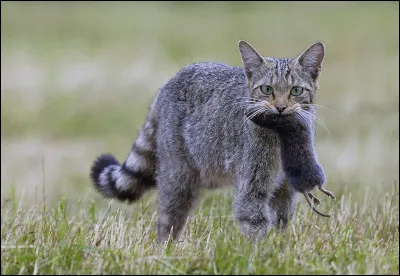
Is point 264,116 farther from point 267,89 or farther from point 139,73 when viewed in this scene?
point 139,73

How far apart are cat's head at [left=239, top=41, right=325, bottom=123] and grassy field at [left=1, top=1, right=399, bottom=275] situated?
78 centimetres

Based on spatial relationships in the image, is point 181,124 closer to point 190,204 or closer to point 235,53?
point 190,204

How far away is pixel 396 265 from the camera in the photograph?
543 centimetres

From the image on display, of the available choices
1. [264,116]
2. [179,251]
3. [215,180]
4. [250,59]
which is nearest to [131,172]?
[215,180]

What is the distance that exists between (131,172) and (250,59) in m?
1.65

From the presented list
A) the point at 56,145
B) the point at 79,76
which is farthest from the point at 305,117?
the point at 79,76

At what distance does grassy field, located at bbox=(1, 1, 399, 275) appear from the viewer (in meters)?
5.52

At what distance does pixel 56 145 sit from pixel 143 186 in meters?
6.34

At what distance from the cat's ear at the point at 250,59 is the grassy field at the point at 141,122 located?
3.30 ft

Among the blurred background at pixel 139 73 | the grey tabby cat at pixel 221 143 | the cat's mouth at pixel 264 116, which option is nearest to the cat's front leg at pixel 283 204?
the grey tabby cat at pixel 221 143

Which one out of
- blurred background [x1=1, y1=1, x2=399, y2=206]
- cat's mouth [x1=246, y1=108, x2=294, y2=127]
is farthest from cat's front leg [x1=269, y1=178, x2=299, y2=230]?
blurred background [x1=1, y1=1, x2=399, y2=206]

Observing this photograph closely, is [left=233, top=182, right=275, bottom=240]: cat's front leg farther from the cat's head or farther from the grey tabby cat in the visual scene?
the cat's head

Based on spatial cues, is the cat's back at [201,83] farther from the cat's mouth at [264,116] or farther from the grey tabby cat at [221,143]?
the cat's mouth at [264,116]

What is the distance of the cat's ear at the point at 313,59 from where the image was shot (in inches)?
266
